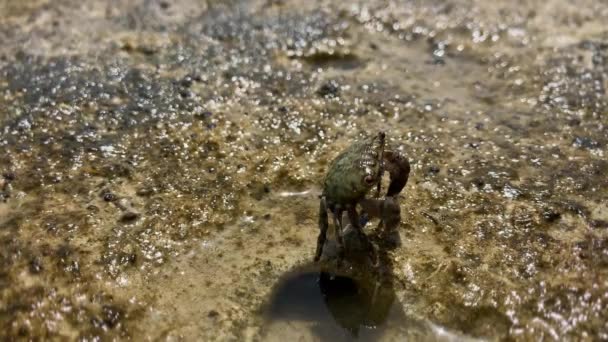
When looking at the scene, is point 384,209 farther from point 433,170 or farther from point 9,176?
point 9,176

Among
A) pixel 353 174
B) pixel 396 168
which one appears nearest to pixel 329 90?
pixel 396 168

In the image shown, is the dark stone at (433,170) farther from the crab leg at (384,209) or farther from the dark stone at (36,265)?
the dark stone at (36,265)

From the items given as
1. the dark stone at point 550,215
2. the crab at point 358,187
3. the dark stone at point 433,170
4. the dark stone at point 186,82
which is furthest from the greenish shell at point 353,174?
the dark stone at point 186,82

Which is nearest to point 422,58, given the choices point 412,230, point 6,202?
point 412,230

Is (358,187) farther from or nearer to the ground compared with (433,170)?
farther from the ground

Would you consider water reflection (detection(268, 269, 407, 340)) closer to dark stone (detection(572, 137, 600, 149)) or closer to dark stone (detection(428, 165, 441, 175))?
dark stone (detection(428, 165, 441, 175))

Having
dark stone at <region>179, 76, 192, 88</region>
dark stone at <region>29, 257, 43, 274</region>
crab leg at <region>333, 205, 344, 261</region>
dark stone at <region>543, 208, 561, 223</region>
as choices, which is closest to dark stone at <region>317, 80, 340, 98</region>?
dark stone at <region>179, 76, 192, 88</region>
